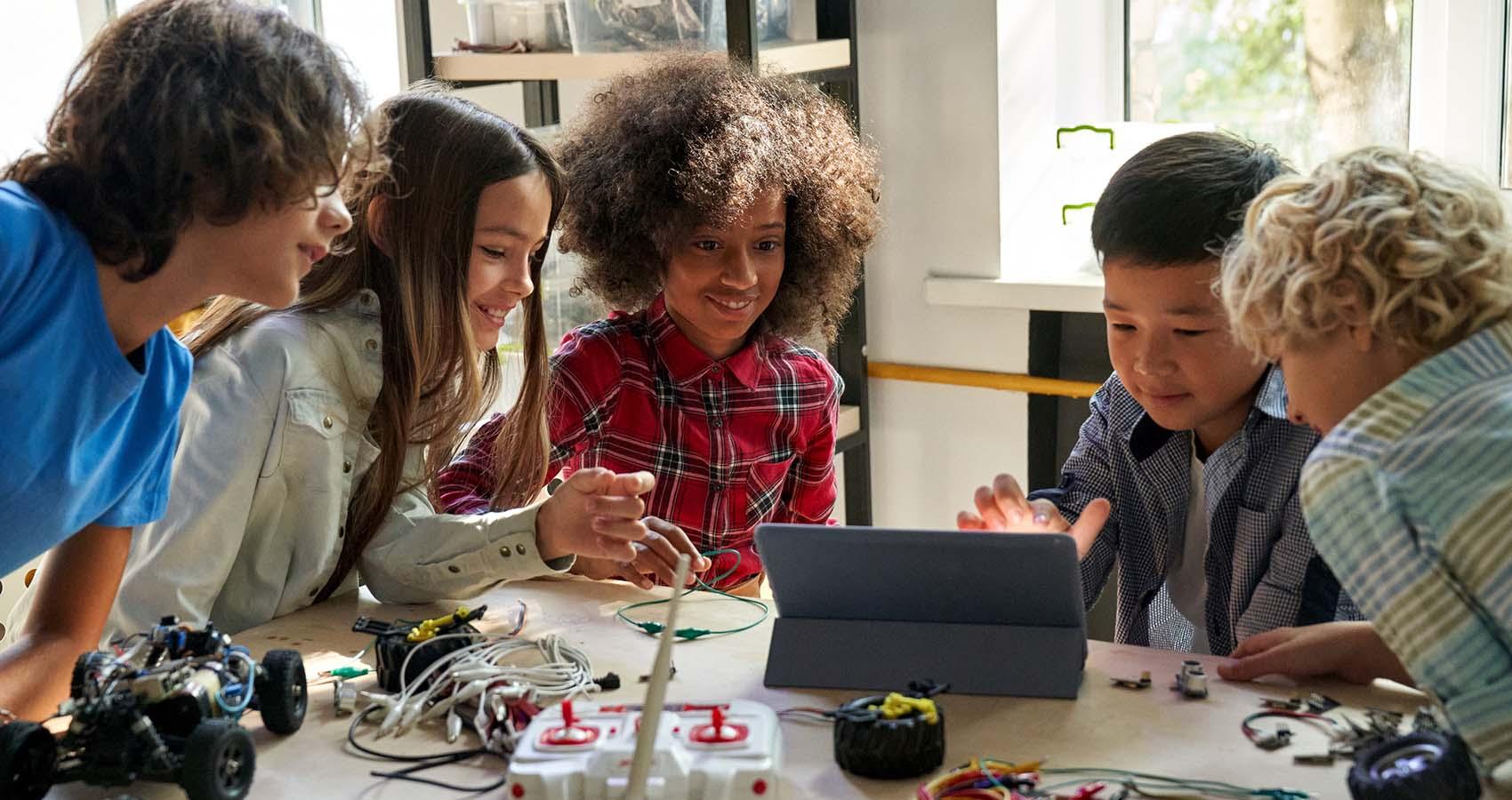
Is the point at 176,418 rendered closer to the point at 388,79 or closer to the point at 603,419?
the point at 603,419

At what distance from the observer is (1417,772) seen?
843 millimetres

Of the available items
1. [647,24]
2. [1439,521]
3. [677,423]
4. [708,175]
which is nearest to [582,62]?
[647,24]

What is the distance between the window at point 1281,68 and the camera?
2.34 m

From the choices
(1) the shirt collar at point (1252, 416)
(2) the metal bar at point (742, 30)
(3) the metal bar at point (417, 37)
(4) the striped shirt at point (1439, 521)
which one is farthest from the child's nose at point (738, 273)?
(4) the striped shirt at point (1439, 521)

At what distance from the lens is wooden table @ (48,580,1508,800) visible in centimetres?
96

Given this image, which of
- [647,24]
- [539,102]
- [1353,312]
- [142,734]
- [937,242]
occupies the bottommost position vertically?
[142,734]

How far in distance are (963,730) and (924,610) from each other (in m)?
0.13

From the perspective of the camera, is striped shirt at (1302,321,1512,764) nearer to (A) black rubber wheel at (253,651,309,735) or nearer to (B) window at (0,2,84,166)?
(A) black rubber wheel at (253,651,309,735)

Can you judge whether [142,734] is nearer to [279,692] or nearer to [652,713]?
[279,692]

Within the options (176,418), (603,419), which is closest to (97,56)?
(176,418)

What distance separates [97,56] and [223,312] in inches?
14.4

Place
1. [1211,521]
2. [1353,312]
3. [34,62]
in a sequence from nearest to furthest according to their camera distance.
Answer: [1353,312], [1211,521], [34,62]

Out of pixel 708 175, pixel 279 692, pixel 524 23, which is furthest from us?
pixel 524 23

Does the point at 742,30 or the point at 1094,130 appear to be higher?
the point at 742,30
